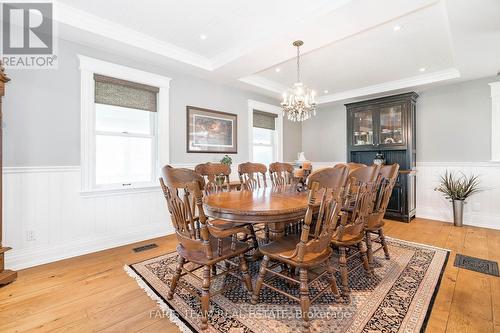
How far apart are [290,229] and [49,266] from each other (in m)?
2.67

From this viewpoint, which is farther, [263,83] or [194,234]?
[263,83]

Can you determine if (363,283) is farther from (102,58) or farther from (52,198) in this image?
(102,58)

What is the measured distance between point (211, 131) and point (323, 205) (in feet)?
9.94

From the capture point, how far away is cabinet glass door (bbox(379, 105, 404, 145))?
4504mm

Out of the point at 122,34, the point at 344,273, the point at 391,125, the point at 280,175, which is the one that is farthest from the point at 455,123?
the point at 122,34

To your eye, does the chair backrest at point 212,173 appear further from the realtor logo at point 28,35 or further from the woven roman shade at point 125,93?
the realtor logo at point 28,35

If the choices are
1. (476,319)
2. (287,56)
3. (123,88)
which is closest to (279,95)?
(287,56)

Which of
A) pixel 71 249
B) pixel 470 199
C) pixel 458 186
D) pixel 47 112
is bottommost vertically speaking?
pixel 71 249

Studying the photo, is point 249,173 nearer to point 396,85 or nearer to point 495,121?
point 396,85

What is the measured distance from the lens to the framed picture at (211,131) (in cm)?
393

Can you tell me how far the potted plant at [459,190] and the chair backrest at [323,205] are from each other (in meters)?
3.79

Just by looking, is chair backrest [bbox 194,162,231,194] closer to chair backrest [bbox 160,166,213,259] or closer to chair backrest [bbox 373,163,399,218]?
chair backrest [bbox 160,166,213,259]

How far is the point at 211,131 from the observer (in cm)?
418

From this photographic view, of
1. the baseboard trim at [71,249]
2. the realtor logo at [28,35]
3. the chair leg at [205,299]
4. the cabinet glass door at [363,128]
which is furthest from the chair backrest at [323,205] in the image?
the cabinet glass door at [363,128]
